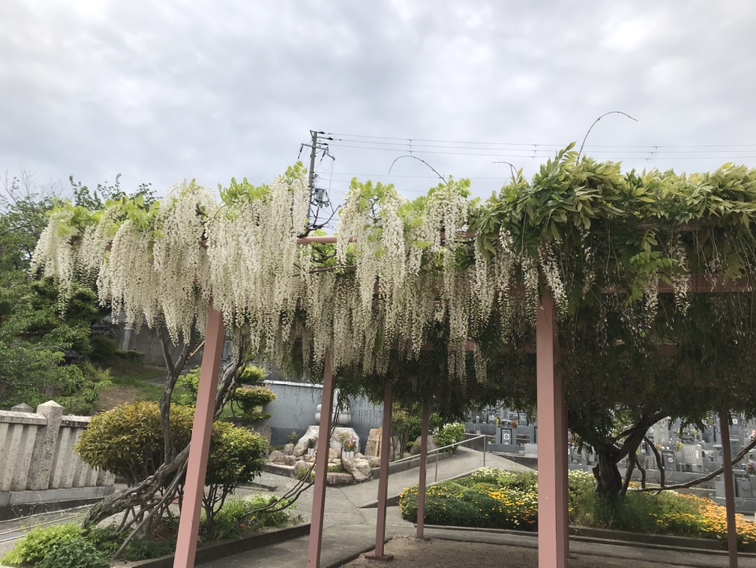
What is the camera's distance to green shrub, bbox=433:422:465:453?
14180 mm

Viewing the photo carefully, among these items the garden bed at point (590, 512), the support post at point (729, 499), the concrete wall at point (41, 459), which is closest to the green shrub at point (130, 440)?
the concrete wall at point (41, 459)

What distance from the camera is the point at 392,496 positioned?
1106cm

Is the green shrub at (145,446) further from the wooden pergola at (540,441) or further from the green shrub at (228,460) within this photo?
the wooden pergola at (540,441)

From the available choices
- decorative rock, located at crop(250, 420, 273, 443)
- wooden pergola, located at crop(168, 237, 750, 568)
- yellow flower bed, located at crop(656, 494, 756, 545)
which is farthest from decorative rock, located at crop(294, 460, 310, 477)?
yellow flower bed, located at crop(656, 494, 756, 545)

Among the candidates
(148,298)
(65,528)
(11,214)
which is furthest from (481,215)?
(11,214)

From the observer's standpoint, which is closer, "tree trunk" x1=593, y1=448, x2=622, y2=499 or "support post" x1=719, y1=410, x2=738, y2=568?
"support post" x1=719, y1=410, x2=738, y2=568

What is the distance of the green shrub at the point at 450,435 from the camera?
14.2m

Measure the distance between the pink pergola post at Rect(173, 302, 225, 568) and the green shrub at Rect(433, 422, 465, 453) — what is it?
11.0 meters

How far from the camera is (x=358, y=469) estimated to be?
12.1m

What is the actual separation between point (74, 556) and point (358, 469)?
834cm

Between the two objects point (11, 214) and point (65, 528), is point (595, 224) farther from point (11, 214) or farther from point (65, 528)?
point (11, 214)

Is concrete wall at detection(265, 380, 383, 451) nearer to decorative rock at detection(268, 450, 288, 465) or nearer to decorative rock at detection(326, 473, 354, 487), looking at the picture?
decorative rock at detection(268, 450, 288, 465)

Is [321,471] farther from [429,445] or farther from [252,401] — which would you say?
[429,445]

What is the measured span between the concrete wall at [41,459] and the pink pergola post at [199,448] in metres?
4.04
